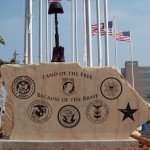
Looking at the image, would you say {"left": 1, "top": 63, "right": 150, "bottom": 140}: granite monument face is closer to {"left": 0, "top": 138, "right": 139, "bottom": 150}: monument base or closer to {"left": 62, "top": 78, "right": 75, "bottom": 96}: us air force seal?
{"left": 62, "top": 78, "right": 75, "bottom": 96}: us air force seal

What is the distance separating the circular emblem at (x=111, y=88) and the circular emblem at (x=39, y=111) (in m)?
1.11

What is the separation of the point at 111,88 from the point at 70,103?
844 millimetres

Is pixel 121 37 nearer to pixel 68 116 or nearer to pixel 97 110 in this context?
pixel 97 110

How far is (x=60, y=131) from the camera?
6832mm

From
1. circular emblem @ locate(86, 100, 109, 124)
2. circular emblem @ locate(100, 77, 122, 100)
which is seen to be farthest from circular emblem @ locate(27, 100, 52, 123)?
circular emblem @ locate(100, 77, 122, 100)

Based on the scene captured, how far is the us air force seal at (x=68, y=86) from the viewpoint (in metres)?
6.89

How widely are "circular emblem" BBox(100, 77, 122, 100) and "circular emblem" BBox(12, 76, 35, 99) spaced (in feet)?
4.48

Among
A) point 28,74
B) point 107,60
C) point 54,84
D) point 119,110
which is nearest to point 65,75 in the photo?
point 54,84

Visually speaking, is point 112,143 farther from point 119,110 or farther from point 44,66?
point 44,66

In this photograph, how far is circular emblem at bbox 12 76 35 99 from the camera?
268 inches

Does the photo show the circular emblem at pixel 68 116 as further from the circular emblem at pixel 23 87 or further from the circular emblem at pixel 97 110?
the circular emblem at pixel 23 87

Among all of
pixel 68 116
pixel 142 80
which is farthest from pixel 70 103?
pixel 142 80

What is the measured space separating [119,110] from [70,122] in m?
0.97

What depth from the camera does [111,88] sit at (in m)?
6.91
